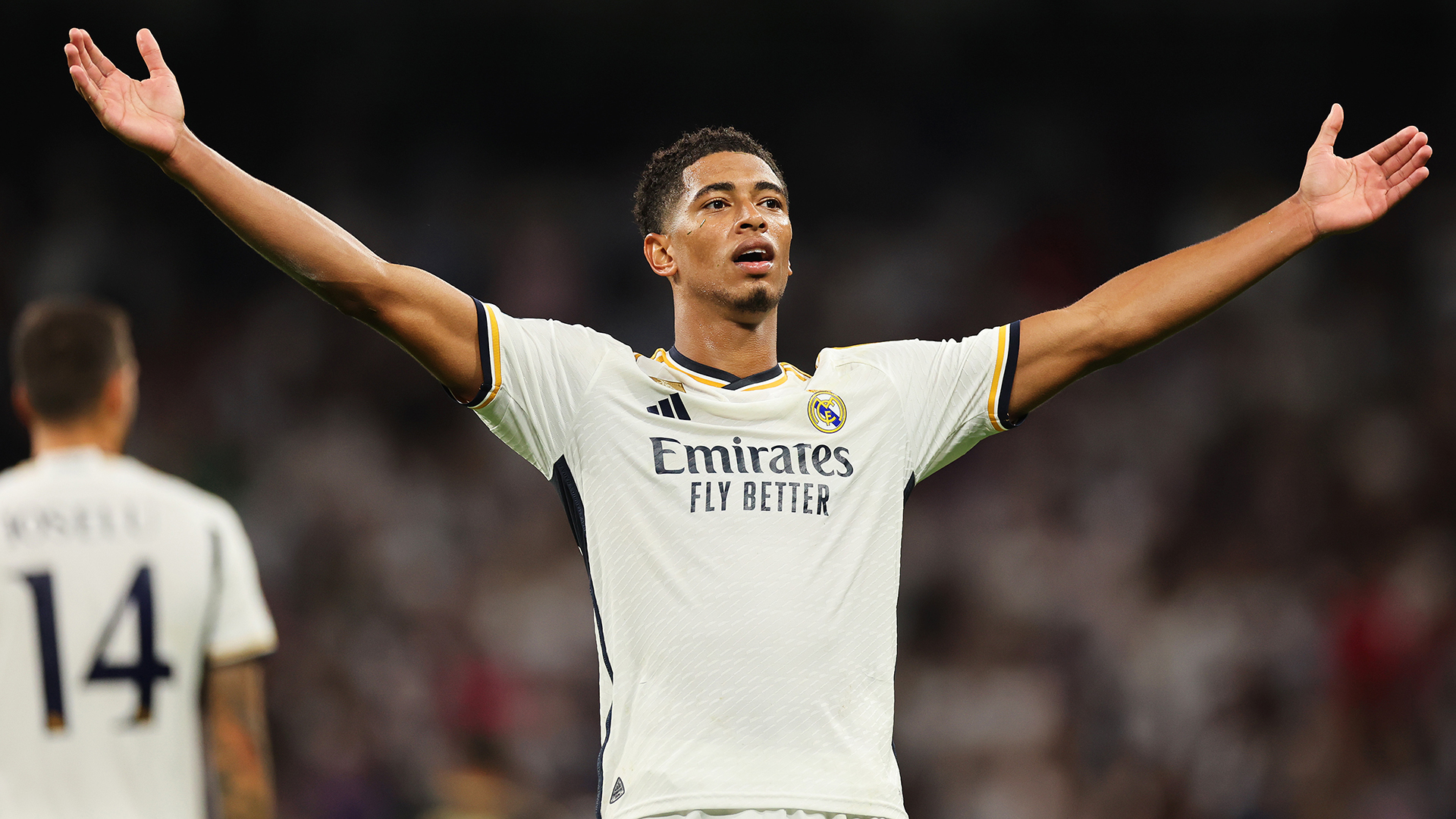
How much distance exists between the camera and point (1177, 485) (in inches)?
383

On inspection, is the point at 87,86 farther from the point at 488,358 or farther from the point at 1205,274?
the point at 1205,274

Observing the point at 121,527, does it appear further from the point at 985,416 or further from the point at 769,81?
the point at 769,81

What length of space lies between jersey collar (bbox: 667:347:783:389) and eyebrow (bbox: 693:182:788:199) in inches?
21.0

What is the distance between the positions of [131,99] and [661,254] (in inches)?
63.1

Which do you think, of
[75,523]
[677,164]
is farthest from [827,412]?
[75,523]

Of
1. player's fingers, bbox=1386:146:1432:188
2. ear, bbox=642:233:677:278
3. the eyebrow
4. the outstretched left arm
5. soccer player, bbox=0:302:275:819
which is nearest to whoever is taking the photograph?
soccer player, bbox=0:302:275:819

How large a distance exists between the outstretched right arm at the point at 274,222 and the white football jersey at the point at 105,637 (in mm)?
689

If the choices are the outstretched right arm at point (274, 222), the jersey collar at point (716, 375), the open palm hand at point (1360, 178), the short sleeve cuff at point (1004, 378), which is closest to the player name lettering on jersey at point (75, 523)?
the outstretched right arm at point (274, 222)

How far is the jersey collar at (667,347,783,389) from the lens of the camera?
4.07 metres

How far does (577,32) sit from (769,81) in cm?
156

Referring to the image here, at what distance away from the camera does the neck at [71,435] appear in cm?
362


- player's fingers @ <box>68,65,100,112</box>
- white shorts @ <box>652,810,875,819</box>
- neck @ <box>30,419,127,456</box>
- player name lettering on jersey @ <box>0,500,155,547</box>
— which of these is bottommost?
white shorts @ <box>652,810,875,819</box>

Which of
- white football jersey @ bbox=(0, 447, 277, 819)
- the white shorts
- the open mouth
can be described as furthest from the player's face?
white football jersey @ bbox=(0, 447, 277, 819)

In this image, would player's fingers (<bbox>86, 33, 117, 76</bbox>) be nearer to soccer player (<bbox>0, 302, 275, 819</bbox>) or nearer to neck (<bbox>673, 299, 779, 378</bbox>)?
soccer player (<bbox>0, 302, 275, 819</bbox>)
